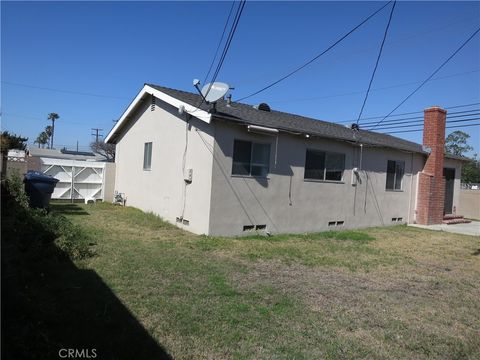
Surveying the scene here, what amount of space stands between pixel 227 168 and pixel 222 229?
1.60 meters

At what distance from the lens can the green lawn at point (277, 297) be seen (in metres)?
4.32

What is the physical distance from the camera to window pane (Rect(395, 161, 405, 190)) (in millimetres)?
16750

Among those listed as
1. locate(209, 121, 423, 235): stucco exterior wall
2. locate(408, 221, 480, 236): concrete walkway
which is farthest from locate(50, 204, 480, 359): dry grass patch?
locate(408, 221, 480, 236): concrete walkway

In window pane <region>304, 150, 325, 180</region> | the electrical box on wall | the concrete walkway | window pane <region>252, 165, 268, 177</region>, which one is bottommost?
the concrete walkway

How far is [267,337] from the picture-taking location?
175 inches

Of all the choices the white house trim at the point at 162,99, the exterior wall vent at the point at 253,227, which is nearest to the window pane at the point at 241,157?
the white house trim at the point at 162,99

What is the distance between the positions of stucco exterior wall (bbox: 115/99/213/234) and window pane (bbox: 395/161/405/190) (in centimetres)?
925

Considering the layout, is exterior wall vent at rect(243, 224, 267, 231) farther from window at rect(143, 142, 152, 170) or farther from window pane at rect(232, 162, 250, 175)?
window at rect(143, 142, 152, 170)

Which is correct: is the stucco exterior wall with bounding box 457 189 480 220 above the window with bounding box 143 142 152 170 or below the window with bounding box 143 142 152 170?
below

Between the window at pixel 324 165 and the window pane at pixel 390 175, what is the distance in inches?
127

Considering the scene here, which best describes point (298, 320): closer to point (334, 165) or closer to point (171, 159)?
point (171, 159)

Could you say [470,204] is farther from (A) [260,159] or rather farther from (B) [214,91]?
(B) [214,91]

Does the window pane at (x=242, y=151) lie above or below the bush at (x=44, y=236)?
above

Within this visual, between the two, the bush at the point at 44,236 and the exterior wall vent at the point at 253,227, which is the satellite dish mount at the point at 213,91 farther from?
the bush at the point at 44,236
